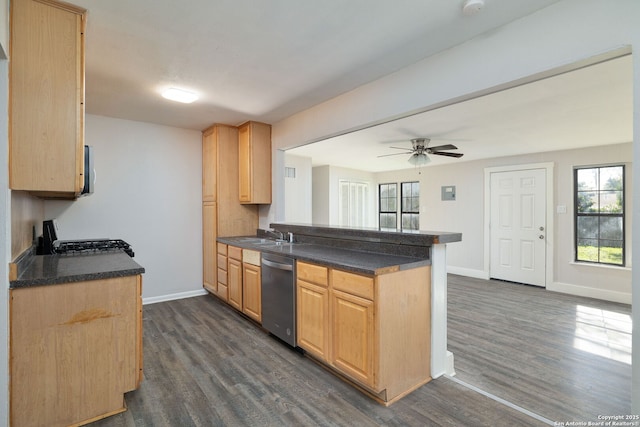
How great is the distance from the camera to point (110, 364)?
1867 mm

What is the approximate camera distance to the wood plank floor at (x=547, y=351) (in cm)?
209

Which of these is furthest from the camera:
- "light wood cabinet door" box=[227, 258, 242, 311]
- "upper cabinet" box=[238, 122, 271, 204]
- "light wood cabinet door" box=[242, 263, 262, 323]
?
"upper cabinet" box=[238, 122, 271, 204]

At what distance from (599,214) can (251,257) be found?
5.36 m

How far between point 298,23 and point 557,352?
3.44m

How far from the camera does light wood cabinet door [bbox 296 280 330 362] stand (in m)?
2.36

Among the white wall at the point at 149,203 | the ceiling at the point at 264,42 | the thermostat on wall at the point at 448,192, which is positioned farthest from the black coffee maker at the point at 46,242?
the thermostat on wall at the point at 448,192

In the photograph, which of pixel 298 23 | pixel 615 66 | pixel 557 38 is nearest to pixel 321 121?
pixel 298 23

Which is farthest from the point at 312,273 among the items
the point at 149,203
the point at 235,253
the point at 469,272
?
the point at 469,272

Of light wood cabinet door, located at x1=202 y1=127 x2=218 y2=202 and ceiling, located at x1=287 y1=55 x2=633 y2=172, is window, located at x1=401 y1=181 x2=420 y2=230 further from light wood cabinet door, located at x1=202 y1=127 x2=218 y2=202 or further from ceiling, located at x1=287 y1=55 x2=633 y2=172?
light wood cabinet door, located at x1=202 y1=127 x2=218 y2=202

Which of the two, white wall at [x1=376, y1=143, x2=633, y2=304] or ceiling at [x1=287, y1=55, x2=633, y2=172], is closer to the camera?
ceiling at [x1=287, y1=55, x2=633, y2=172]

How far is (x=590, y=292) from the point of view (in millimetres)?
4766

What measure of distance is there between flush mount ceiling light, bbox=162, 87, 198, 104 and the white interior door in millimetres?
5385

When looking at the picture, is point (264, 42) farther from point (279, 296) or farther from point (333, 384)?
point (333, 384)

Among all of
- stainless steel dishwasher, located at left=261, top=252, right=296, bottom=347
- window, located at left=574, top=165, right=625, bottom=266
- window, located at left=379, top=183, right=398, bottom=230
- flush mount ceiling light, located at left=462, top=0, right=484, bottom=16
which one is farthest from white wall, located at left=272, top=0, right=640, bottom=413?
window, located at left=379, top=183, right=398, bottom=230
